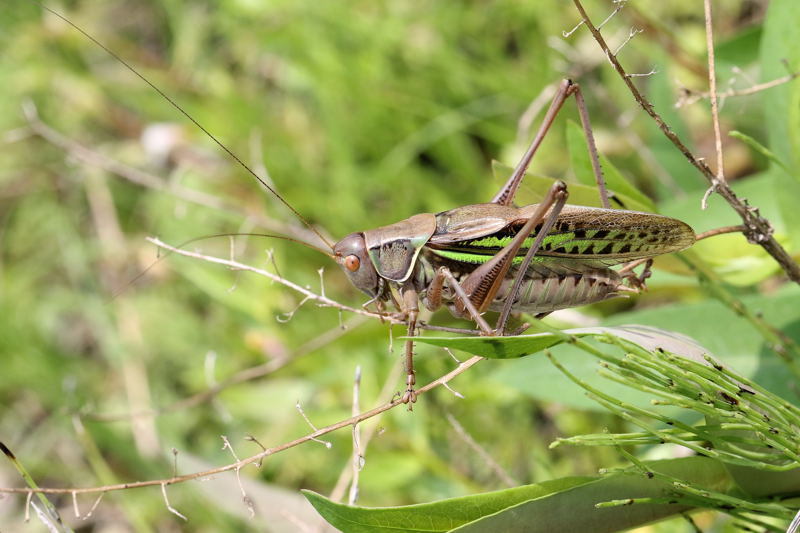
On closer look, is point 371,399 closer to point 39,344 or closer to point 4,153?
point 39,344

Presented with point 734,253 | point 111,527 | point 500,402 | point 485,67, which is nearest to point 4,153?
point 111,527

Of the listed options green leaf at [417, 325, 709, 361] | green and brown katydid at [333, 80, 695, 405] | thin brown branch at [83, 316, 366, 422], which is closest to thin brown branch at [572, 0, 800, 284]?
green and brown katydid at [333, 80, 695, 405]

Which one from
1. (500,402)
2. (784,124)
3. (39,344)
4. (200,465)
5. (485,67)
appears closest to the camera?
(784,124)

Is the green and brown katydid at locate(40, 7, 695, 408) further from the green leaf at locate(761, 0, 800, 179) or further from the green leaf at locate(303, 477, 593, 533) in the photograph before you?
the green leaf at locate(761, 0, 800, 179)

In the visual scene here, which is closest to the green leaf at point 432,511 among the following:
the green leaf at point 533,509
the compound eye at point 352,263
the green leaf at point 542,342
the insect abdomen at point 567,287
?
the green leaf at point 533,509

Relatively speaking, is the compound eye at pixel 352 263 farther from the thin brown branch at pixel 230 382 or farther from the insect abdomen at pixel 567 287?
the insect abdomen at pixel 567 287

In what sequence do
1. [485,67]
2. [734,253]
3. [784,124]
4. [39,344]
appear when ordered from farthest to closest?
[39,344], [485,67], [734,253], [784,124]
